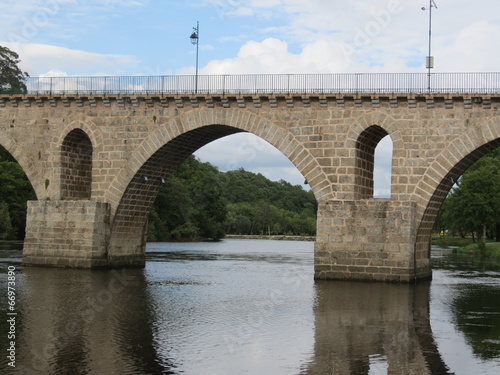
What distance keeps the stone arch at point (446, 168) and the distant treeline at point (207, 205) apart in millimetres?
37932

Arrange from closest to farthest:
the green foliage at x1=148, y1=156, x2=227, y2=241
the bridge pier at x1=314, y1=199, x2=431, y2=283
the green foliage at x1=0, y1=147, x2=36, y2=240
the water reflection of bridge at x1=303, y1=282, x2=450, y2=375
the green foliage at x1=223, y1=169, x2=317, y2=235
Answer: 1. the water reflection of bridge at x1=303, y1=282, x2=450, y2=375
2. the bridge pier at x1=314, y1=199, x2=431, y2=283
3. the green foliage at x1=0, y1=147, x2=36, y2=240
4. the green foliage at x1=148, y1=156, x2=227, y2=241
5. the green foliage at x1=223, y1=169, x2=317, y2=235

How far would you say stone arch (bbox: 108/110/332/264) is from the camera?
2933cm

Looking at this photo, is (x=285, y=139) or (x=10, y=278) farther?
(x=285, y=139)

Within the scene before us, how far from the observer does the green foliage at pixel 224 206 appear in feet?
268

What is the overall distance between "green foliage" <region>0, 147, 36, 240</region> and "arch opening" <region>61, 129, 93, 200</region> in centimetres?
2610

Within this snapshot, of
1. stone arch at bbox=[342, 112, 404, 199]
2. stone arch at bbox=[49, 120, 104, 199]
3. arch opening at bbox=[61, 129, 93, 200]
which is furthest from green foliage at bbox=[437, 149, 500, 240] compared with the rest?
stone arch at bbox=[49, 120, 104, 199]

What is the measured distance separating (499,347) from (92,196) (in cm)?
2127

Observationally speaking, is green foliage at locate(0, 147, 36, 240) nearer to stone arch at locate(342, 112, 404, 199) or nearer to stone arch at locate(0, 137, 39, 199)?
stone arch at locate(0, 137, 39, 199)

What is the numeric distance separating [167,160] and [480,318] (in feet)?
57.5

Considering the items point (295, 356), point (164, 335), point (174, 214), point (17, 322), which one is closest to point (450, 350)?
point (295, 356)

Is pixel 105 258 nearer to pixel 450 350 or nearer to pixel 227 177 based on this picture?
pixel 450 350

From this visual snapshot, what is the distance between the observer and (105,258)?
107ft

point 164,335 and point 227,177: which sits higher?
point 227,177

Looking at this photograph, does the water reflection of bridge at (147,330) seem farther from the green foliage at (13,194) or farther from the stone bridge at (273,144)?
the green foliage at (13,194)
